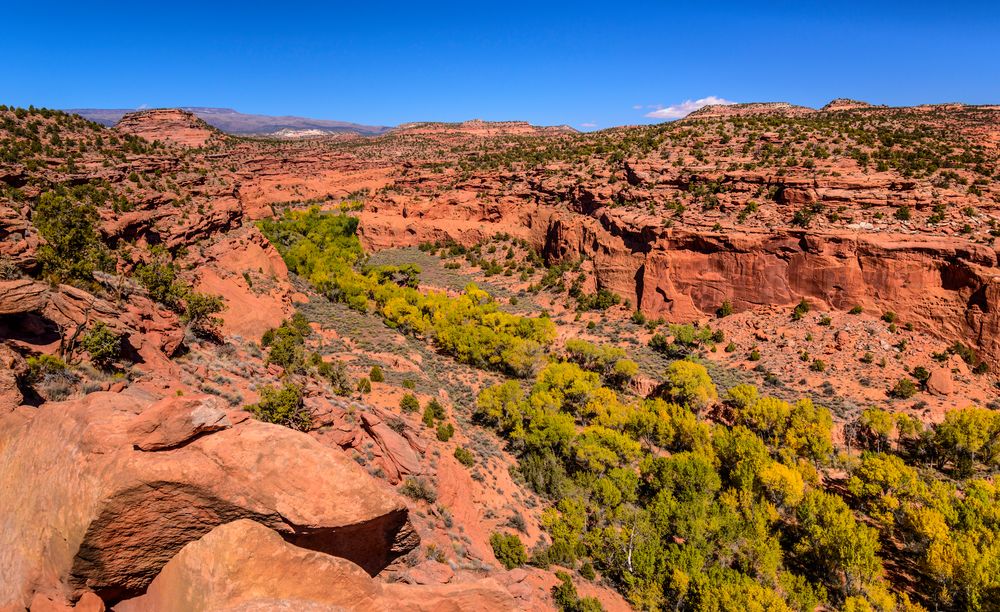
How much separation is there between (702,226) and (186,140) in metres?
82.8

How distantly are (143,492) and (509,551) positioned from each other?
12037mm

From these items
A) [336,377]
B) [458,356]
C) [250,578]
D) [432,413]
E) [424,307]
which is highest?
[250,578]

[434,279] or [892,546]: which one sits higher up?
[434,279]

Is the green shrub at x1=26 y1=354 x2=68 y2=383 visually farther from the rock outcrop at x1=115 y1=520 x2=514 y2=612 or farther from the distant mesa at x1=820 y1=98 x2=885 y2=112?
the distant mesa at x1=820 y1=98 x2=885 y2=112

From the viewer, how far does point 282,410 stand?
1352cm

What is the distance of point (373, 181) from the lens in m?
80.8

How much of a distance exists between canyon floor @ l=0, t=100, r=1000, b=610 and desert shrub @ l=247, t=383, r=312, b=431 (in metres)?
0.17

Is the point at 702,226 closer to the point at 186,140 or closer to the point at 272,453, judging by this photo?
the point at 272,453

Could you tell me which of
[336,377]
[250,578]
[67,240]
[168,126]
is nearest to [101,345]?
[67,240]

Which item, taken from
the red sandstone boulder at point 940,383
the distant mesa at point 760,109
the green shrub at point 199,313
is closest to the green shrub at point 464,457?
the green shrub at point 199,313

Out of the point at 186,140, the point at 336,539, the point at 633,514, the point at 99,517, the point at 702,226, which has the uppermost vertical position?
the point at 186,140

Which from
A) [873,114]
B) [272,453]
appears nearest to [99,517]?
[272,453]

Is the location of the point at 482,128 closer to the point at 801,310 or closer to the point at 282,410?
the point at 801,310

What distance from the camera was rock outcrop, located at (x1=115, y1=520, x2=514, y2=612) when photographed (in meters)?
6.13
